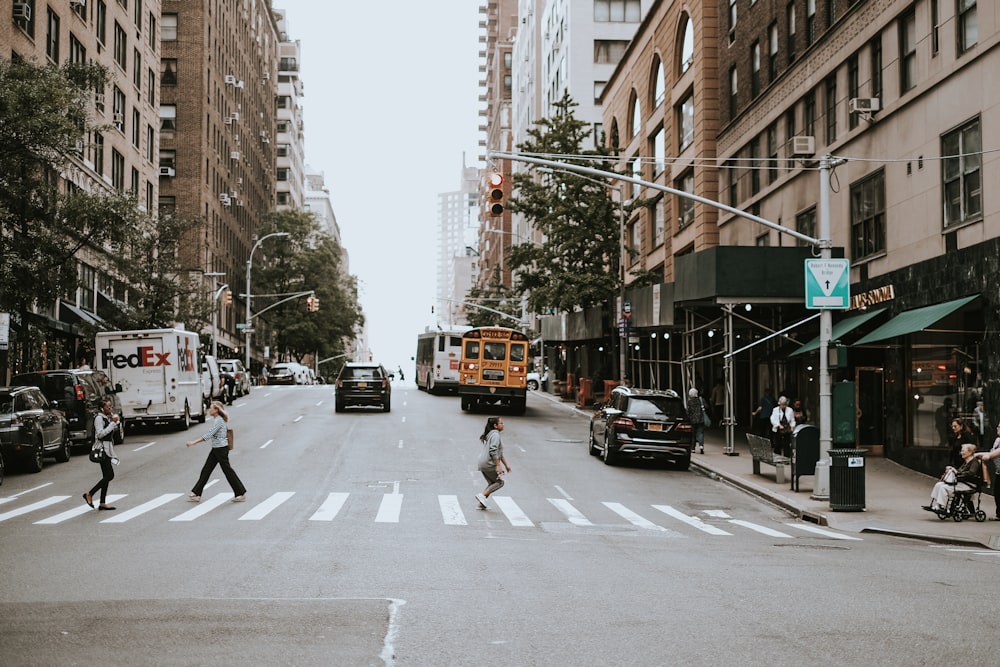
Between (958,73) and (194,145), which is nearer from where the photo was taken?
(958,73)

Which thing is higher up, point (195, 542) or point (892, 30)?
point (892, 30)

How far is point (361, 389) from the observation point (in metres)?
41.5

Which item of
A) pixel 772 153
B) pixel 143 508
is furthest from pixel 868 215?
pixel 143 508

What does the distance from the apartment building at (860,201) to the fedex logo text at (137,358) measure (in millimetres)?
15598

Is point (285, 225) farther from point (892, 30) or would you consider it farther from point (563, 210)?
point (892, 30)

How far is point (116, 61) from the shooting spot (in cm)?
5128

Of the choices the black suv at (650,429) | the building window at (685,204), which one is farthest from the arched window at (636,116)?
the black suv at (650,429)

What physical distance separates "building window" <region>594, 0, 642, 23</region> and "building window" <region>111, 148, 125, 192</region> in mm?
38703

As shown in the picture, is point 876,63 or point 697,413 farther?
point 697,413

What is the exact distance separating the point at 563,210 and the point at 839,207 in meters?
16.9

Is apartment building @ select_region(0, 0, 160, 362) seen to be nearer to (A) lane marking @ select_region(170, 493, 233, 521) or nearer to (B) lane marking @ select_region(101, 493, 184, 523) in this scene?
(B) lane marking @ select_region(101, 493, 184, 523)

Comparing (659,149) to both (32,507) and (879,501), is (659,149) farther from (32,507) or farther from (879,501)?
(32,507)

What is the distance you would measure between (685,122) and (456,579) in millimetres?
36957

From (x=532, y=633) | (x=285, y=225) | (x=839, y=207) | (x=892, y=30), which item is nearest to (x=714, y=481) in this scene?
(x=839, y=207)
